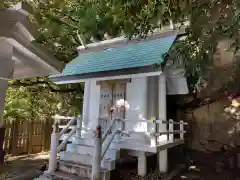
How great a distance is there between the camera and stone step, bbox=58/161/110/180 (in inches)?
218

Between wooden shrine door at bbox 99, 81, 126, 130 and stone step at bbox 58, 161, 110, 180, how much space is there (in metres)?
2.33

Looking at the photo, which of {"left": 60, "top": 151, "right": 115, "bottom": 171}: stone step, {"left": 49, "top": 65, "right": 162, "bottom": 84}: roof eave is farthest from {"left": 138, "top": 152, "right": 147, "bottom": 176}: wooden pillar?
{"left": 49, "top": 65, "right": 162, "bottom": 84}: roof eave

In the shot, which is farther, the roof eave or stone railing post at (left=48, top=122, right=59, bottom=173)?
stone railing post at (left=48, top=122, right=59, bottom=173)

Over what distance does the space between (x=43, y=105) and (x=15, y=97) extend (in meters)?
2.25

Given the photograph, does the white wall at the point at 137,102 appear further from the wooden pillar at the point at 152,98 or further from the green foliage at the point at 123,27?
the green foliage at the point at 123,27

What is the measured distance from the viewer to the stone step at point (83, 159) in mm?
5855

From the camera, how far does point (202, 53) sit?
15.0 ft

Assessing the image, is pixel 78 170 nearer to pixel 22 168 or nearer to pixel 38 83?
pixel 22 168

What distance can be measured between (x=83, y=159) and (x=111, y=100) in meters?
2.75

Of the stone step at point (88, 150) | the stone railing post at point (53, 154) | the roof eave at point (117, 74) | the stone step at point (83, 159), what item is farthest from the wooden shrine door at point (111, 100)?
the stone railing post at point (53, 154)

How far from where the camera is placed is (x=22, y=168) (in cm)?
861

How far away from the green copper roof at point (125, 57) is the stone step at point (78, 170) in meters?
3.43

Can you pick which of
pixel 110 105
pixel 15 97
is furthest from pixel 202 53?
pixel 15 97

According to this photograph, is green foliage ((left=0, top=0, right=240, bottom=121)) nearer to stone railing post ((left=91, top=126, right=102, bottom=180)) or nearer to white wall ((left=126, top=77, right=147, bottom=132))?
white wall ((left=126, top=77, right=147, bottom=132))
